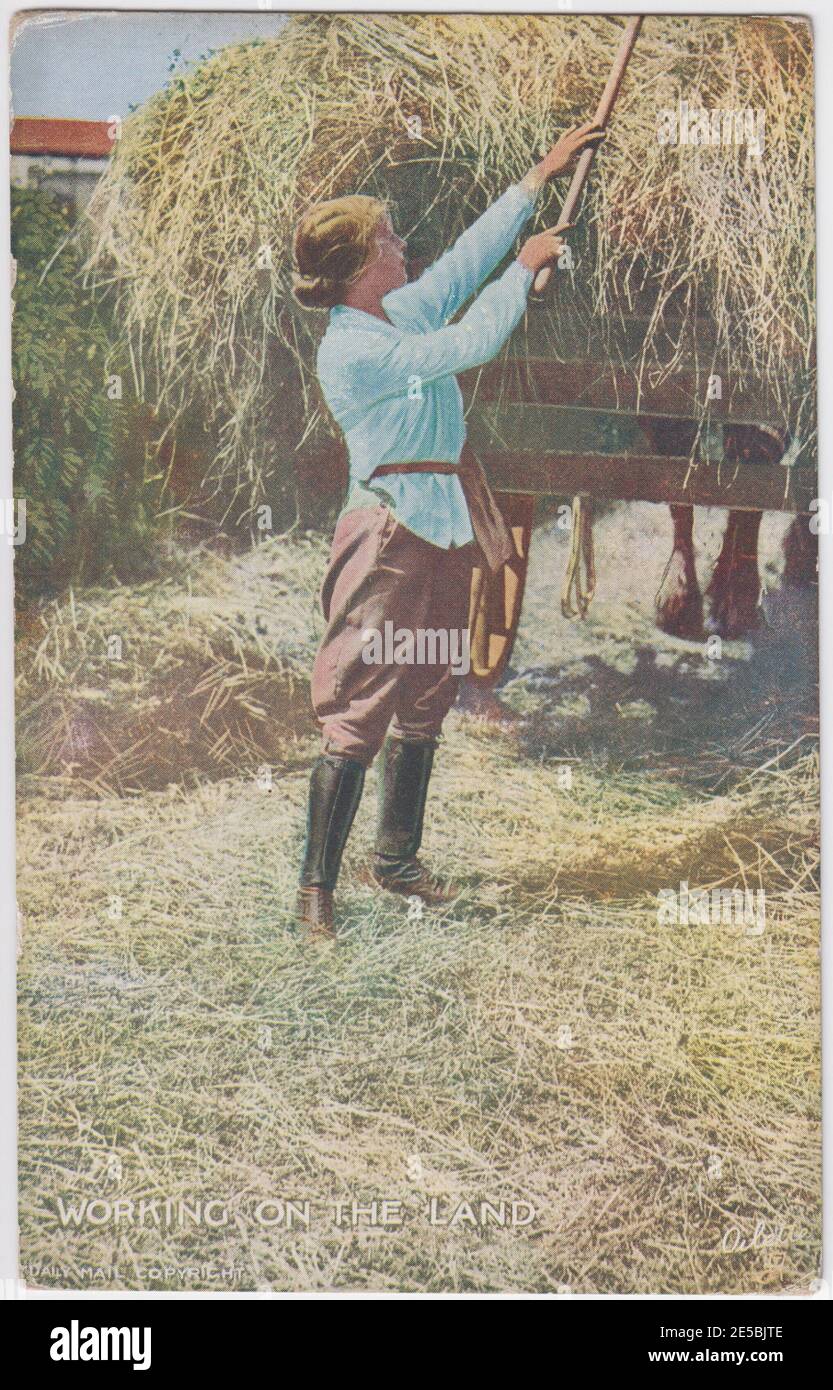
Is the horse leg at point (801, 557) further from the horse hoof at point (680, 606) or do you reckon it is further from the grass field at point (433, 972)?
the horse hoof at point (680, 606)

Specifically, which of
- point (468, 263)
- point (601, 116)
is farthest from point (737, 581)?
point (601, 116)

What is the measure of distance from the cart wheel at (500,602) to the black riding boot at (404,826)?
0.24m

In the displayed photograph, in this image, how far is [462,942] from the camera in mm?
2760

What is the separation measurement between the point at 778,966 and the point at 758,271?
1621mm

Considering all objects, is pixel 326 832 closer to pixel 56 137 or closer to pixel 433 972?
pixel 433 972

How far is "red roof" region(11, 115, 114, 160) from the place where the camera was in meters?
2.74

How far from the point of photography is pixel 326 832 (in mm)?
2762

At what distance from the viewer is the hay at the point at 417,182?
274 cm

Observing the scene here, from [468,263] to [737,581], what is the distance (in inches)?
38.2

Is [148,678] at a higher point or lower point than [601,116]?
lower

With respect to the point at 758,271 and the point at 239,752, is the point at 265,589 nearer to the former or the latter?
the point at 239,752

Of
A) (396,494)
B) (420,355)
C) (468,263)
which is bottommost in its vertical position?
(396,494)

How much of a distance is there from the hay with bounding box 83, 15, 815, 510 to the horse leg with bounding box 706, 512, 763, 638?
44 centimetres

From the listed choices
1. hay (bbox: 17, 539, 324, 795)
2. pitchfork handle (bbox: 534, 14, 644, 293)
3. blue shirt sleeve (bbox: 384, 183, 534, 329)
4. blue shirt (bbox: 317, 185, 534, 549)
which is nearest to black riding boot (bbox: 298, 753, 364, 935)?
hay (bbox: 17, 539, 324, 795)
